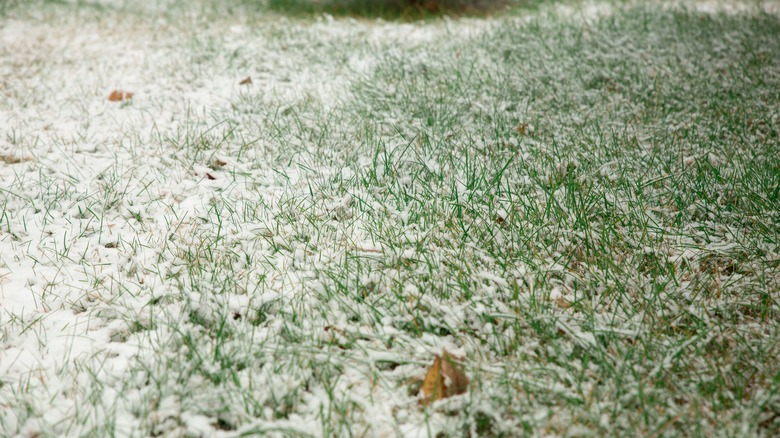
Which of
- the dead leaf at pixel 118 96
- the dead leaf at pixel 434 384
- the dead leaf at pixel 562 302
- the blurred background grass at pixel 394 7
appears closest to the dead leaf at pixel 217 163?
the dead leaf at pixel 118 96

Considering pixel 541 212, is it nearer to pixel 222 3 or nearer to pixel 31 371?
pixel 31 371

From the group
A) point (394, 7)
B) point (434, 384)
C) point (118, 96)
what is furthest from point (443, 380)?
point (394, 7)

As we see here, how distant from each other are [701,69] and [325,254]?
13.8 ft

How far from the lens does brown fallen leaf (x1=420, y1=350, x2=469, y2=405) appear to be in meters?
1.78

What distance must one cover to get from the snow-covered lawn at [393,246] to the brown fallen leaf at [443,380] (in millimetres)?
46

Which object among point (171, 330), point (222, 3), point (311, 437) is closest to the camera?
point (311, 437)

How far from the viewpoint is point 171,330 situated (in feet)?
6.70

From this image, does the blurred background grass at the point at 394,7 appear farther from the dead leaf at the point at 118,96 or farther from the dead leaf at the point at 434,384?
the dead leaf at the point at 434,384

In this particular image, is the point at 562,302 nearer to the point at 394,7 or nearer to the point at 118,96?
the point at 118,96

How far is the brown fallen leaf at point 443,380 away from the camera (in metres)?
1.78

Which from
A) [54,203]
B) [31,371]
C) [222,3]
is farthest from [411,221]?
[222,3]

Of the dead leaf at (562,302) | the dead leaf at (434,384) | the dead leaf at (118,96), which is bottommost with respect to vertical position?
the dead leaf at (434,384)

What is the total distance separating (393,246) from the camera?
8.06 feet

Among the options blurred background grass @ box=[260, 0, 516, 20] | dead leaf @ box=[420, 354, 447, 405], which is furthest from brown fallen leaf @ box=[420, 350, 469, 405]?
blurred background grass @ box=[260, 0, 516, 20]
